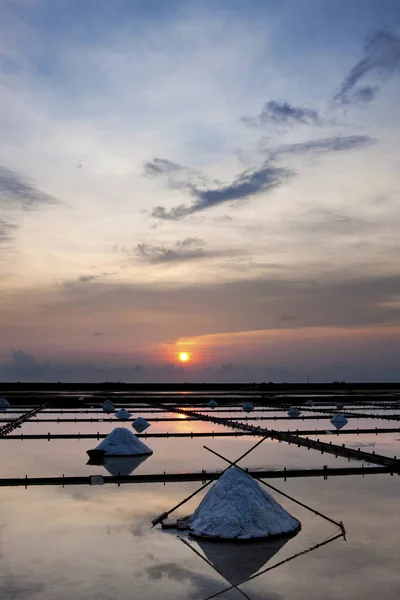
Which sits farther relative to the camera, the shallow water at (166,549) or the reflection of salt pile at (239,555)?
the reflection of salt pile at (239,555)

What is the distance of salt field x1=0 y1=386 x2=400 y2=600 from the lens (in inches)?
443

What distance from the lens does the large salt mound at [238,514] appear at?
45.8ft

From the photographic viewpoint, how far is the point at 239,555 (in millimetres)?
12867

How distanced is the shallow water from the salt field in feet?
0.09

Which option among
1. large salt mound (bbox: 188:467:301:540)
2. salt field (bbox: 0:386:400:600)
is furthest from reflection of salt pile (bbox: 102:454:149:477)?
large salt mound (bbox: 188:467:301:540)

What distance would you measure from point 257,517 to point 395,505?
533cm

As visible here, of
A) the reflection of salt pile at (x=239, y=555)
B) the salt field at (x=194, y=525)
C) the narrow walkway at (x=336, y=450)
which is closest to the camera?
the salt field at (x=194, y=525)

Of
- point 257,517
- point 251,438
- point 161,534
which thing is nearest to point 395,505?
point 257,517

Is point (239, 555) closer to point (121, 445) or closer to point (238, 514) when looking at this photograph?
point (238, 514)

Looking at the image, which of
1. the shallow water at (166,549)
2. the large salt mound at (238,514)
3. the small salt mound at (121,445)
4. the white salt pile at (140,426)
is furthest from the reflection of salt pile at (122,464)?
the white salt pile at (140,426)

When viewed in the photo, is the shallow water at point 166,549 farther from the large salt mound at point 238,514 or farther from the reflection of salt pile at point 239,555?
the large salt mound at point 238,514

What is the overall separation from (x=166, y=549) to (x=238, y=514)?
72.7 inches

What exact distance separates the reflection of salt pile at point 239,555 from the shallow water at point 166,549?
0.8 inches

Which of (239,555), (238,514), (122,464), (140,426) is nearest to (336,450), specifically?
(122,464)
